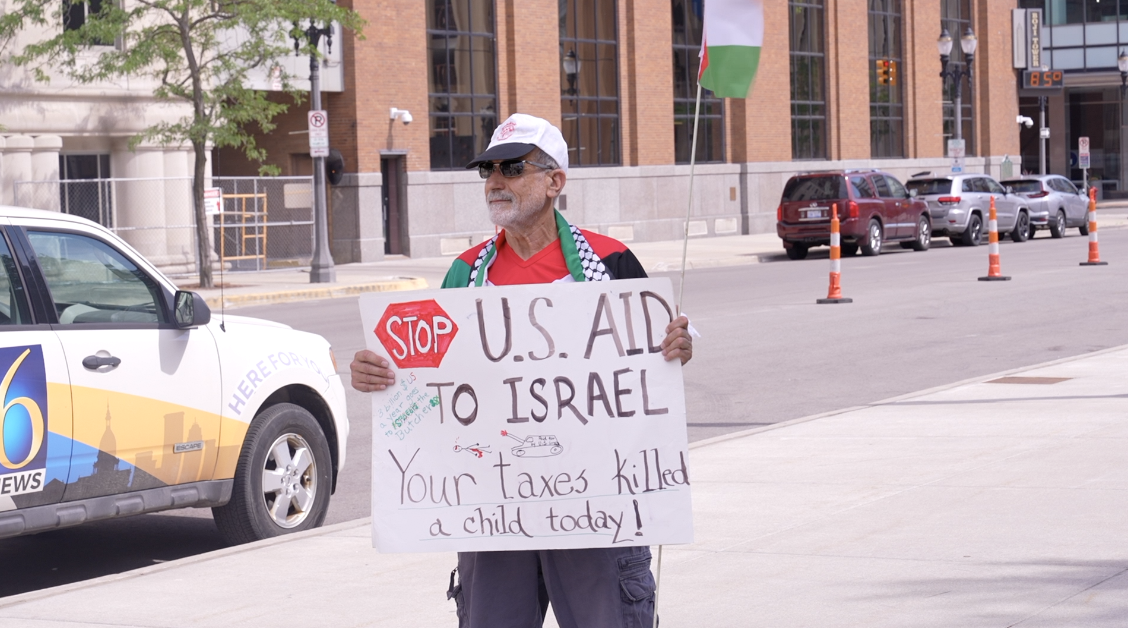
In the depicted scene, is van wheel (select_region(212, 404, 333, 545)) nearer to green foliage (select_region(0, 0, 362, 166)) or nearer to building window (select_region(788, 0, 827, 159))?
green foliage (select_region(0, 0, 362, 166))

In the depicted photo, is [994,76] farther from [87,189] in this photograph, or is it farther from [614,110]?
[87,189]

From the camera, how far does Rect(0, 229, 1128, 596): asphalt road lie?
8.09 meters

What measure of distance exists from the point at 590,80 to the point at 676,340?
37.4 meters

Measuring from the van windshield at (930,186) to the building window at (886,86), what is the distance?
1411 centimetres

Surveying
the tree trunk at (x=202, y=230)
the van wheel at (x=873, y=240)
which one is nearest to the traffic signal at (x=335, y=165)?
the tree trunk at (x=202, y=230)

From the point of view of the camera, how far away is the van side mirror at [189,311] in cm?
709

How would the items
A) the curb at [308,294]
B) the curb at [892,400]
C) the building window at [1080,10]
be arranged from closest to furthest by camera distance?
the curb at [892,400], the curb at [308,294], the building window at [1080,10]

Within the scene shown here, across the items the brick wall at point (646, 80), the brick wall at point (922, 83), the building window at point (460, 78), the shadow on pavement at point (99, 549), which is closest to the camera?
the shadow on pavement at point (99, 549)

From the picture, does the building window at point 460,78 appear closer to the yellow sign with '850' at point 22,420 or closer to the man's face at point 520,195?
the yellow sign with '850' at point 22,420

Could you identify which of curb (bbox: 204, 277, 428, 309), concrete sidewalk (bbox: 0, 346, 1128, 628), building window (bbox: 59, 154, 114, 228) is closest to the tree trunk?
curb (bbox: 204, 277, 428, 309)

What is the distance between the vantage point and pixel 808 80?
48.5 metres

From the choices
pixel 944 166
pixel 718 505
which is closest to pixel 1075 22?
pixel 944 166

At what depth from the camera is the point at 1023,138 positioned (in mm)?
76812

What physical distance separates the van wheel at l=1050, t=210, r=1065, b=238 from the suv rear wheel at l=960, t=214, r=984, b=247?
3.14 metres
